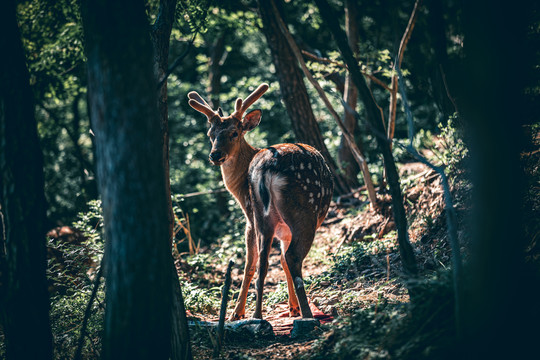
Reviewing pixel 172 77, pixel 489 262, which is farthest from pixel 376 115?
pixel 172 77

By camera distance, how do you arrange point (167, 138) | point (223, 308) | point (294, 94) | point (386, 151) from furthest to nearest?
1. point (294, 94)
2. point (167, 138)
3. point (386, 151)
4. point (223, 308)

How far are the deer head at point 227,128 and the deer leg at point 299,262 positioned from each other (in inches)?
61.2

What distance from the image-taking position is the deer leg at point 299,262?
169 inches

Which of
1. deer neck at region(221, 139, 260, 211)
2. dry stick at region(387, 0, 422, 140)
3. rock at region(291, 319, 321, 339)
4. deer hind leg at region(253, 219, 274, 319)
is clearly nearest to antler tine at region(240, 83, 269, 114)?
deer neck at region(221, 139, 260, 211)

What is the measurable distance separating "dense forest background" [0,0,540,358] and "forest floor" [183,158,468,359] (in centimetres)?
25

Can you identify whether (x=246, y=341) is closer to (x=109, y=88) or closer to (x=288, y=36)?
(x=109, y=88)

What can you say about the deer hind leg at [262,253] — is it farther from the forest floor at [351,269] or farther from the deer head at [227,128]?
the deer head at [227,128]

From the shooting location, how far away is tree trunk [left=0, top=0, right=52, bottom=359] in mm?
3174

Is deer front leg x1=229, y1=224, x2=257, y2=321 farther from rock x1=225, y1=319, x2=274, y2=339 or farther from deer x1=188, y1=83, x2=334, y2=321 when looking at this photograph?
rock x1=225, y1=319, x2=274, y2=339

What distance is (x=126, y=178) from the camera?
2750mm

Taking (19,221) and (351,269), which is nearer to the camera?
(19,221)

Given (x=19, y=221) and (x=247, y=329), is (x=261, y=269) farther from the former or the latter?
(x=19, y=221)

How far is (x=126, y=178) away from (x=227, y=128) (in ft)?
10.0

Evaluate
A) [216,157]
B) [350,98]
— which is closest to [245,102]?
[216,157]
